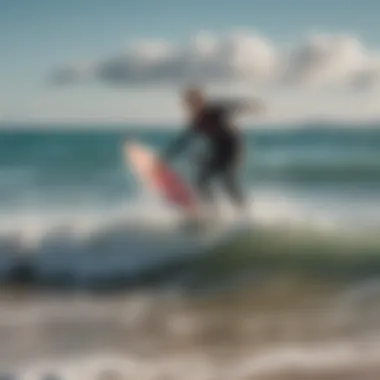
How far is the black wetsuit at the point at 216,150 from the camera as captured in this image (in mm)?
1011

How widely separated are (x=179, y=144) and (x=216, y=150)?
0.05 m

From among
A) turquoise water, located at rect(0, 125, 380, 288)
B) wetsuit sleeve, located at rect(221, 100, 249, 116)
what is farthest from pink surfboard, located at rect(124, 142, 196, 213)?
wetsuit sleeve, located at rect(221, 100, 249, 116)

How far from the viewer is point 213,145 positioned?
1.01 meters

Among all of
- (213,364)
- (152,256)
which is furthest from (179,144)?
(213,364)

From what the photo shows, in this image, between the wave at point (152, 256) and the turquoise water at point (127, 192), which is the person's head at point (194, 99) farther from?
the wave at point (152, 256)

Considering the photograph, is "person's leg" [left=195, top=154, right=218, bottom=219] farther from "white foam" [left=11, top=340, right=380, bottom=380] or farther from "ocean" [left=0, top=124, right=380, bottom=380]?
"white foam" [left=11, top=340, right=380, bottom=380]

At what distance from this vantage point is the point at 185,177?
1.01 metres

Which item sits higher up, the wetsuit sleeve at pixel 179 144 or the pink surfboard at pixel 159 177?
the wetsuit sleeve at pixel 179 144

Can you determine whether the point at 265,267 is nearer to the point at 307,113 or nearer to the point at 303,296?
the point at 303,296

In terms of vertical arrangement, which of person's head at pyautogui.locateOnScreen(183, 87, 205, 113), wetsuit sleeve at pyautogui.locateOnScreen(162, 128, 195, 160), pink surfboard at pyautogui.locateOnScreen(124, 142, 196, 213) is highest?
person's head at pyautogui.locateOnScreen(183, 87, 205, 113)

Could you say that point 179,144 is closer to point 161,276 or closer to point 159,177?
point 159,177

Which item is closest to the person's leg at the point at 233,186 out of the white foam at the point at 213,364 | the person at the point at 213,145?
the person at the point at 213,145

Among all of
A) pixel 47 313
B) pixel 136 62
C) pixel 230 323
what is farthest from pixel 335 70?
pixel 47 313

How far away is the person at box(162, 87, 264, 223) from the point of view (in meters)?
1.01
